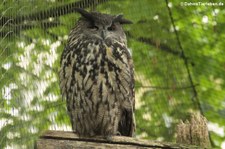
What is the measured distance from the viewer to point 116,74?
2.68 meters

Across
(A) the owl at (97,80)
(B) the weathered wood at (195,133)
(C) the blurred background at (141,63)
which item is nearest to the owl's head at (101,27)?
(A) the owl at (97,80)

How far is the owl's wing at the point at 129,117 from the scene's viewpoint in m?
2.80

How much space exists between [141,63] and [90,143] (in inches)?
63.6

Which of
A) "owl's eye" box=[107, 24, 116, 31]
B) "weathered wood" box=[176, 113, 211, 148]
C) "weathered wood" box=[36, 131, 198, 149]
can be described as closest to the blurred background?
"weathered wood" box=[36, 131, 198, 149]

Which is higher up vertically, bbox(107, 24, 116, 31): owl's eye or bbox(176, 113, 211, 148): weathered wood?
bbox(107, 24, 116, 31): owl's eye

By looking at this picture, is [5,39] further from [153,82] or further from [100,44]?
[153,82]

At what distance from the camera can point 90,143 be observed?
7.01 ft

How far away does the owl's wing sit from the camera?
2.80 meters

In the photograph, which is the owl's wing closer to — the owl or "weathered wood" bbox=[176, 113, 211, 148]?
the owl

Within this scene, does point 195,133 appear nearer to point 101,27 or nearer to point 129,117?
point 129,117

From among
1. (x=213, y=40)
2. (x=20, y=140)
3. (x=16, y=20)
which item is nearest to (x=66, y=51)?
(x=16, y=20)

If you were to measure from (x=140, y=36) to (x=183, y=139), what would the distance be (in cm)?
145

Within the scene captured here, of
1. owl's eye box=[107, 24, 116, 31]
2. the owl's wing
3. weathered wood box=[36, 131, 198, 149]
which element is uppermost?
owl's eye box=[107, 24, 116, 31]

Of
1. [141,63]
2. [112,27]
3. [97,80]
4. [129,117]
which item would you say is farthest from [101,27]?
[141,63]
